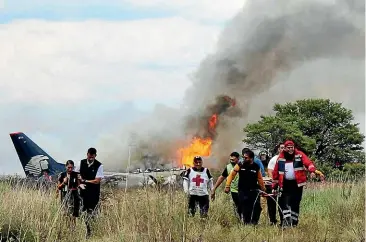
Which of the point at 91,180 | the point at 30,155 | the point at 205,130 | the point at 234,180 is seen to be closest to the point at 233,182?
the point at 234,180

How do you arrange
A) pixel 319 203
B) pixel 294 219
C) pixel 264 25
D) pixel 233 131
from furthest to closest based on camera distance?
pixel 233 131, pixel 264 25, pixel 319 203, pixel 294 219

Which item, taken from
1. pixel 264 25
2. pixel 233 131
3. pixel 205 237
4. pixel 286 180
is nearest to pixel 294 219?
pixel 286 180

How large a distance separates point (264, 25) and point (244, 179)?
23.7m

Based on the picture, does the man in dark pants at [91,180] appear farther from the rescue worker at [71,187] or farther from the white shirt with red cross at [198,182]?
the white shirt with red cross at [198,182]

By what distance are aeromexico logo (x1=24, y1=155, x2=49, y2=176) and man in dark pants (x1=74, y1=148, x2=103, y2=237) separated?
16.4 meters

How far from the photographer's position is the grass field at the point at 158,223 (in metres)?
6.87

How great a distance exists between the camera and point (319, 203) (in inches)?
500

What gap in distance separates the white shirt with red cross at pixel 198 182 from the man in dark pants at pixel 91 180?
5.14 ft

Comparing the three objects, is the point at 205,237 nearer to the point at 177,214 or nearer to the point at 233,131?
the point at 177,214

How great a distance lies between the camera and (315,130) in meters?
40.2

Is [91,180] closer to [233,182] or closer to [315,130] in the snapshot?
[233,182]

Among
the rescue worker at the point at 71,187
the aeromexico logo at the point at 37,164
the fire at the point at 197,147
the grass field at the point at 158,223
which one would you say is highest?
the fire at the point at 197,147

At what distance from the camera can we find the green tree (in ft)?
126

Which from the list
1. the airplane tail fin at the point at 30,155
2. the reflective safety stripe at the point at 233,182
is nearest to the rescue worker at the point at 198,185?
the reflective safety stripe at the point at 233,182
